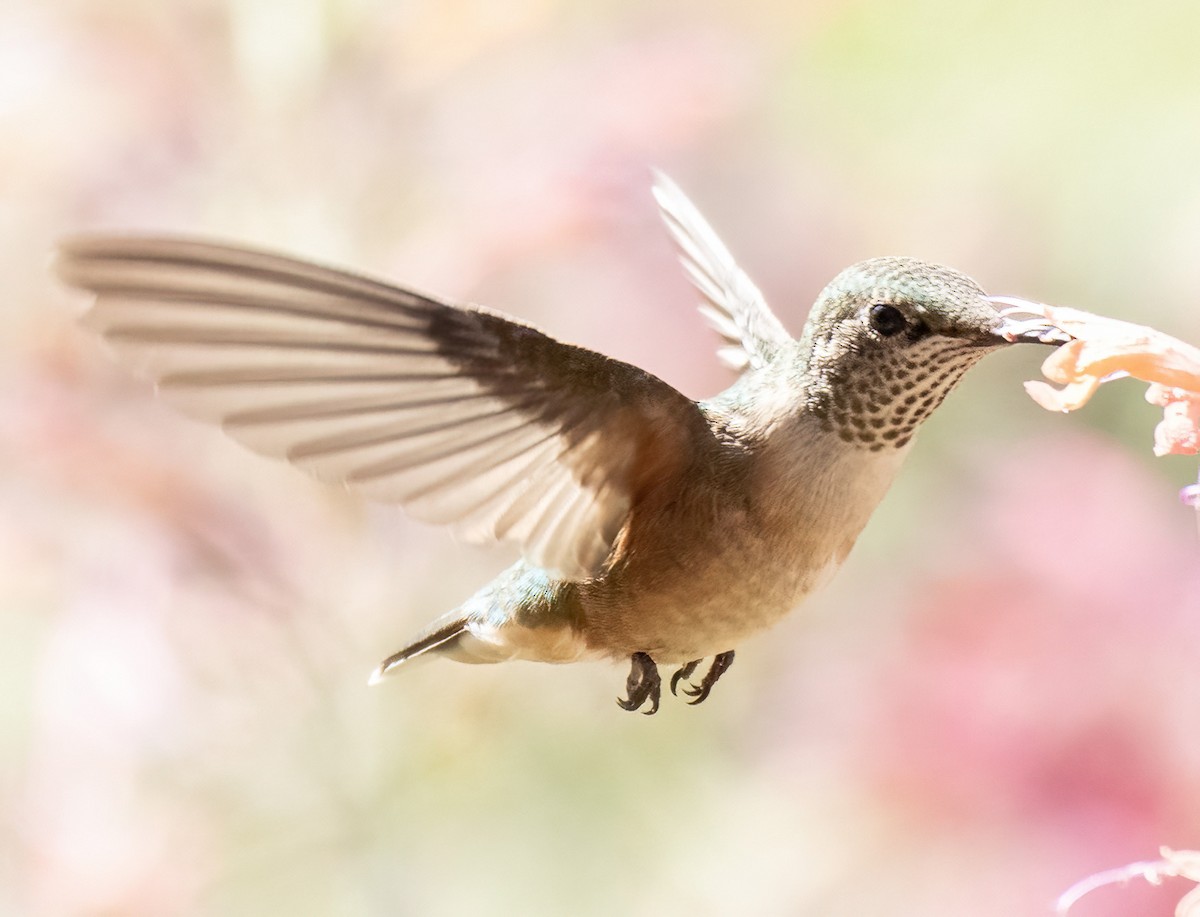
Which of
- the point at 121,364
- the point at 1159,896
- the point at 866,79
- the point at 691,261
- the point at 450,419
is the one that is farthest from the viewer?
the point at 866,79

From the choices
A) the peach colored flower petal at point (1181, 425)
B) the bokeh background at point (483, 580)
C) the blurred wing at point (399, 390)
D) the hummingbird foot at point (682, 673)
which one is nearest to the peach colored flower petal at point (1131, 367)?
the peach colored flower petal at point (1181, 425)

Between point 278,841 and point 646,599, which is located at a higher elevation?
point 646,599

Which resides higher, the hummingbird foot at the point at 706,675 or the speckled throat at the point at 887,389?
the speckled throat at the point at 887,389

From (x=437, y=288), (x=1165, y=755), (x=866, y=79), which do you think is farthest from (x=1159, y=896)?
(x=866, y=79)

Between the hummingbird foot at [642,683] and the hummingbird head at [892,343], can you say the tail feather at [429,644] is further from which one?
the hummingbird head at [892,343]

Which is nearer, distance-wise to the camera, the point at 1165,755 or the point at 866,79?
the point at 1165,755

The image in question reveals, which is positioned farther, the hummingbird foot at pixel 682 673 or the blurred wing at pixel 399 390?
the hummingbird foot at pixel 682 673

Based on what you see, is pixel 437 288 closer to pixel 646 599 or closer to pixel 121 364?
pixel 646 599
